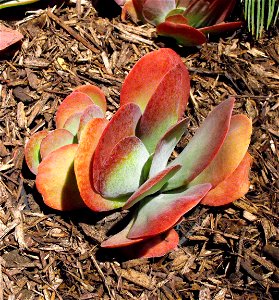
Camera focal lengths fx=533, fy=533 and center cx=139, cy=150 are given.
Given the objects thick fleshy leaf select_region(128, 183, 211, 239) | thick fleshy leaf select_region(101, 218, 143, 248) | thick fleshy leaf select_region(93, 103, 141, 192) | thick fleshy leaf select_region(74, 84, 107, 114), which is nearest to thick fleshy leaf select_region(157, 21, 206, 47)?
thick fleshy leaf select_region(74, 84, 107, 114)

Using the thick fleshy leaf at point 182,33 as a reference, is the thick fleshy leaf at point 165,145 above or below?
below

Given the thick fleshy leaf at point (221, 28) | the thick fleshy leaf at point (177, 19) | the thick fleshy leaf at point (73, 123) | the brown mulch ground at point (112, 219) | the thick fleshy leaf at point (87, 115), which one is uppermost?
the thick fleshy leaf at point (177, 19)

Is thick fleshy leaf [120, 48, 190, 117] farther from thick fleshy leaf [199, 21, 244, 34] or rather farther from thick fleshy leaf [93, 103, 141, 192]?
thick fleshy leaf [199, 21, 244, 34]

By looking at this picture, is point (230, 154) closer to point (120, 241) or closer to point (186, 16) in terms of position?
point (120, 241)

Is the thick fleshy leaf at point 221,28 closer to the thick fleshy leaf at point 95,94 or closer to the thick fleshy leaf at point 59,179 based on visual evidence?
the thick fleshy leaf at point 95,94

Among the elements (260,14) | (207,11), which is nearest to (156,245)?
(207,11)

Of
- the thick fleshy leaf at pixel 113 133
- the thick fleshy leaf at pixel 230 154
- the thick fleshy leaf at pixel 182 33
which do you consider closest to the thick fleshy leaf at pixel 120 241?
the thick fleshy leaf at pixel 113 133

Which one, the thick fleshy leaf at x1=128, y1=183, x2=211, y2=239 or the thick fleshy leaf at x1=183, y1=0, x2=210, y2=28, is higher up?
the thick fleshy leaf at x1=183, y1=0, x2=210, y2=28
